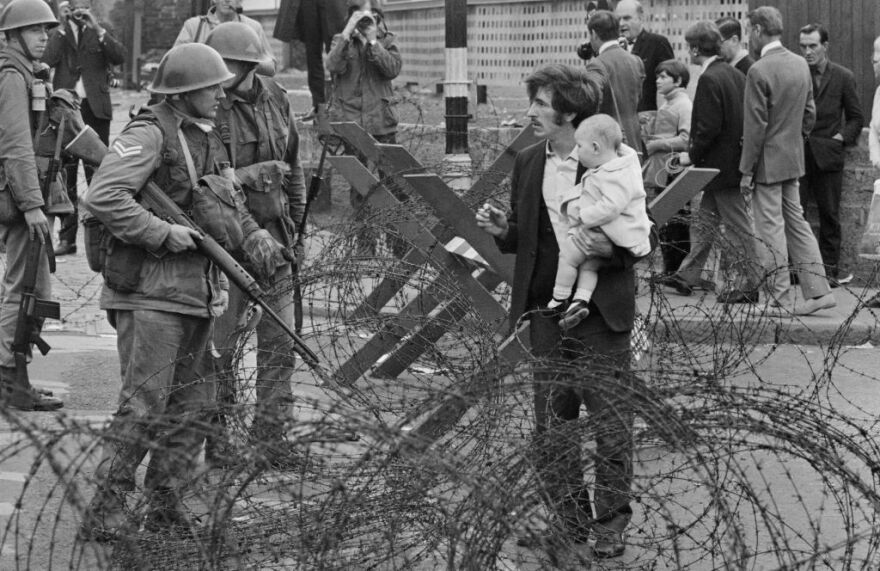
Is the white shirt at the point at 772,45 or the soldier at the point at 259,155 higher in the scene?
the white shirt at the point at 772,45

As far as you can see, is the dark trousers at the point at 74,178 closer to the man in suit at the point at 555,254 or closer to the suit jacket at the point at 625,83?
the suit jacket at the point at 625,83

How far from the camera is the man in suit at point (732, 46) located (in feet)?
35.8

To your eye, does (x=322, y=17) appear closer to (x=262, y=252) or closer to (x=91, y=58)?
(x=91, y=58)

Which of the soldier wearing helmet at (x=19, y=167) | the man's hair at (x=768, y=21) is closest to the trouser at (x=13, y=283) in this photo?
the soldier wearing helmet at (x=19, y=167)

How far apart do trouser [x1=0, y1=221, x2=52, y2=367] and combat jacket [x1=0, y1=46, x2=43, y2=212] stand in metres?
0.27

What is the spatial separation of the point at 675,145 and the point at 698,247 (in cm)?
76

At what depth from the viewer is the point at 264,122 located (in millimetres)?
6945

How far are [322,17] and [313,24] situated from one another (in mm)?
113

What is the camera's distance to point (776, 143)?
10336 millimetres

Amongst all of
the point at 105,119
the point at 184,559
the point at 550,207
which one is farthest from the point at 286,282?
the point at 105,119

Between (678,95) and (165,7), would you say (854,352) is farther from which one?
(165,7)

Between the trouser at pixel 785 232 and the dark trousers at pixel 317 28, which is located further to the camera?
the dark trousers at pixel 317 28

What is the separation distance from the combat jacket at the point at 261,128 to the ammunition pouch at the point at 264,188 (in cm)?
7

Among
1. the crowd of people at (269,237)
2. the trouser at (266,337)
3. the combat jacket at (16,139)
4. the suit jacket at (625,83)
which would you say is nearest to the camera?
the crowd of people at (269,237)
